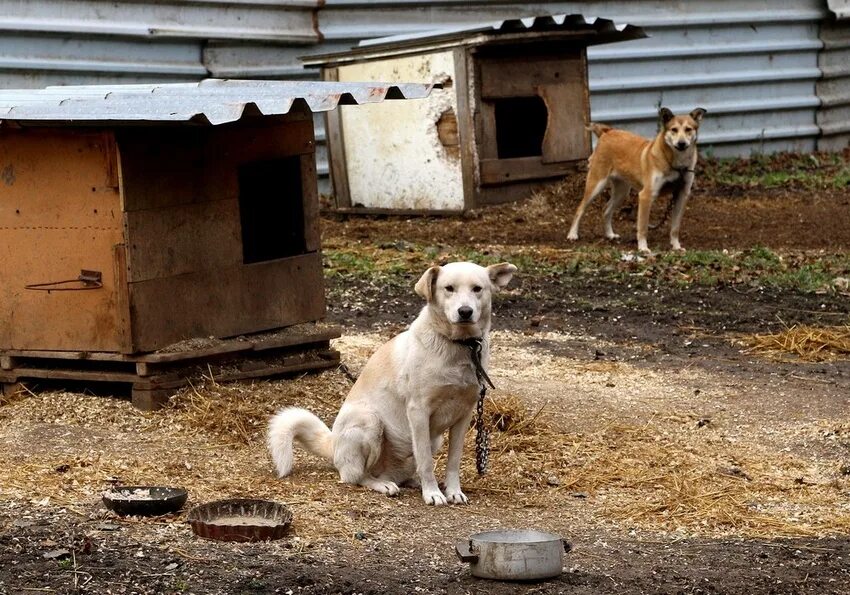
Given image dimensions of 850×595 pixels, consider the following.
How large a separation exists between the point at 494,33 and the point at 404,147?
4.87ft

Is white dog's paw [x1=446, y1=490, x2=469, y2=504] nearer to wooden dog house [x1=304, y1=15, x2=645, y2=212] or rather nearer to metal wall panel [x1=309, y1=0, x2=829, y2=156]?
wooden dog house [x1=304, y1=15, x2=645, y2=212]

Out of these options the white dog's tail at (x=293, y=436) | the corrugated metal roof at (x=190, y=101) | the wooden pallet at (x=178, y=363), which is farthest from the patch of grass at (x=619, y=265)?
the white dog's tail at (x=293, y=436)

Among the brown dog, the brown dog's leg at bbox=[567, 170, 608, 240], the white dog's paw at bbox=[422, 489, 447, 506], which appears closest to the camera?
the white dog's paw at bbox=[422, 489, 447, 506]

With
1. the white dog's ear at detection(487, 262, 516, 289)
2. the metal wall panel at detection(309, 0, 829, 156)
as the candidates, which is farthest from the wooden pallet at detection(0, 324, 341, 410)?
the metal wall panel at detection(309, 0, 829, 156)

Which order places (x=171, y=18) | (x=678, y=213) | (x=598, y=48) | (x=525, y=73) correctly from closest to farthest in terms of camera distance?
(x=678, y=213), (x=171, y=18), (x=525, y=73), (x=598, y=48)

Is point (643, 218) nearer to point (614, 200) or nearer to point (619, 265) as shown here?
point (614, 200)

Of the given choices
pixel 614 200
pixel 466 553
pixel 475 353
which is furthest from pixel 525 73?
pixel 466 553

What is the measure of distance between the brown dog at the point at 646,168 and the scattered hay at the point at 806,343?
3.22 m

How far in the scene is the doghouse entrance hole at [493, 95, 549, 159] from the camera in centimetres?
1557

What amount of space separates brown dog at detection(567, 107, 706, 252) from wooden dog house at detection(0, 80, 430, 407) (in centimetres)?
552

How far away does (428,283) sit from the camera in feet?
18.1

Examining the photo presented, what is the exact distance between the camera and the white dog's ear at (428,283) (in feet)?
18.0

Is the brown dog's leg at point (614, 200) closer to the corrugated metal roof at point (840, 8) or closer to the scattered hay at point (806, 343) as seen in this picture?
the scattered hay at point (806, 343)

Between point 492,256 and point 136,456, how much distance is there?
5694 mm
